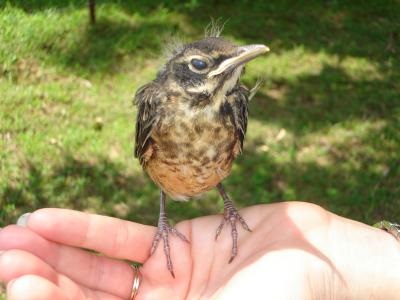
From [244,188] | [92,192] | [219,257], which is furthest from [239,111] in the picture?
[92,192]

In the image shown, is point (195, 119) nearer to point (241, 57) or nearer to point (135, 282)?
point (241, 57)

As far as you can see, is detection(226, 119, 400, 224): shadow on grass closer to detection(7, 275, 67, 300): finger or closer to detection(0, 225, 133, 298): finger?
detection(0, 225, 133, 298): finger

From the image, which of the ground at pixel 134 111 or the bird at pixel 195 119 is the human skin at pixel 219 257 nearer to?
the bird at pixel 195 119

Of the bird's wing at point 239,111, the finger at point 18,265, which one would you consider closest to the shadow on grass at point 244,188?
the bird's wing at point 239,111

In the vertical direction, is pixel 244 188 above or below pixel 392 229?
below

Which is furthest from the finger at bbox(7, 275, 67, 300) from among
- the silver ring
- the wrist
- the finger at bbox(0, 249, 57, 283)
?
the wrist

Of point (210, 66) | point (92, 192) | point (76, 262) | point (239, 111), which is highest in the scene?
point (210, 66)
